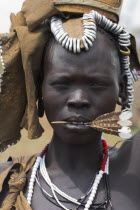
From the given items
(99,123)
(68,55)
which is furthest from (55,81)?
(99,123)

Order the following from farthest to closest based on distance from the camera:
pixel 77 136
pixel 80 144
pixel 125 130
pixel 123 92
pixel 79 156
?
pixel 123 92, pixel 79 156, pixel 80 144, pixel 77 136, pixel 125 130

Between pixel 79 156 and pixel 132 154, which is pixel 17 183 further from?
pixel 132 154

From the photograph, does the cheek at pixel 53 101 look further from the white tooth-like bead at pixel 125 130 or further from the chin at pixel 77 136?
the white tooth-like bead at pixel 125 130

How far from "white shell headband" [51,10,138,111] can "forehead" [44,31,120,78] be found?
0.04 meters

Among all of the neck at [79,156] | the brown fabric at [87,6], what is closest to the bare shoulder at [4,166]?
the neck at [79,156]

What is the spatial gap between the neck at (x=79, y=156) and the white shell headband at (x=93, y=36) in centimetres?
33

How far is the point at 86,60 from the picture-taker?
2.46 m

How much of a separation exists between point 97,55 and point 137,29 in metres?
16.3

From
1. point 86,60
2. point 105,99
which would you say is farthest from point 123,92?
point 86,60

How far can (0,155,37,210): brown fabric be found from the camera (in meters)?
2.48

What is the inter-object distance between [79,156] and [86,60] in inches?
23.0

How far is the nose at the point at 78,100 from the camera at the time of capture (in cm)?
238

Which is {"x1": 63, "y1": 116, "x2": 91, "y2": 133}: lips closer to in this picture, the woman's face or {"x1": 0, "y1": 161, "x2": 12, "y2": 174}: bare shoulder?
the woman's face

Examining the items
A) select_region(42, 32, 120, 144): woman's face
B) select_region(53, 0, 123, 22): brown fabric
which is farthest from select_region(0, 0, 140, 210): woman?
select_region(53, 0, 123, 22): brown fabric
